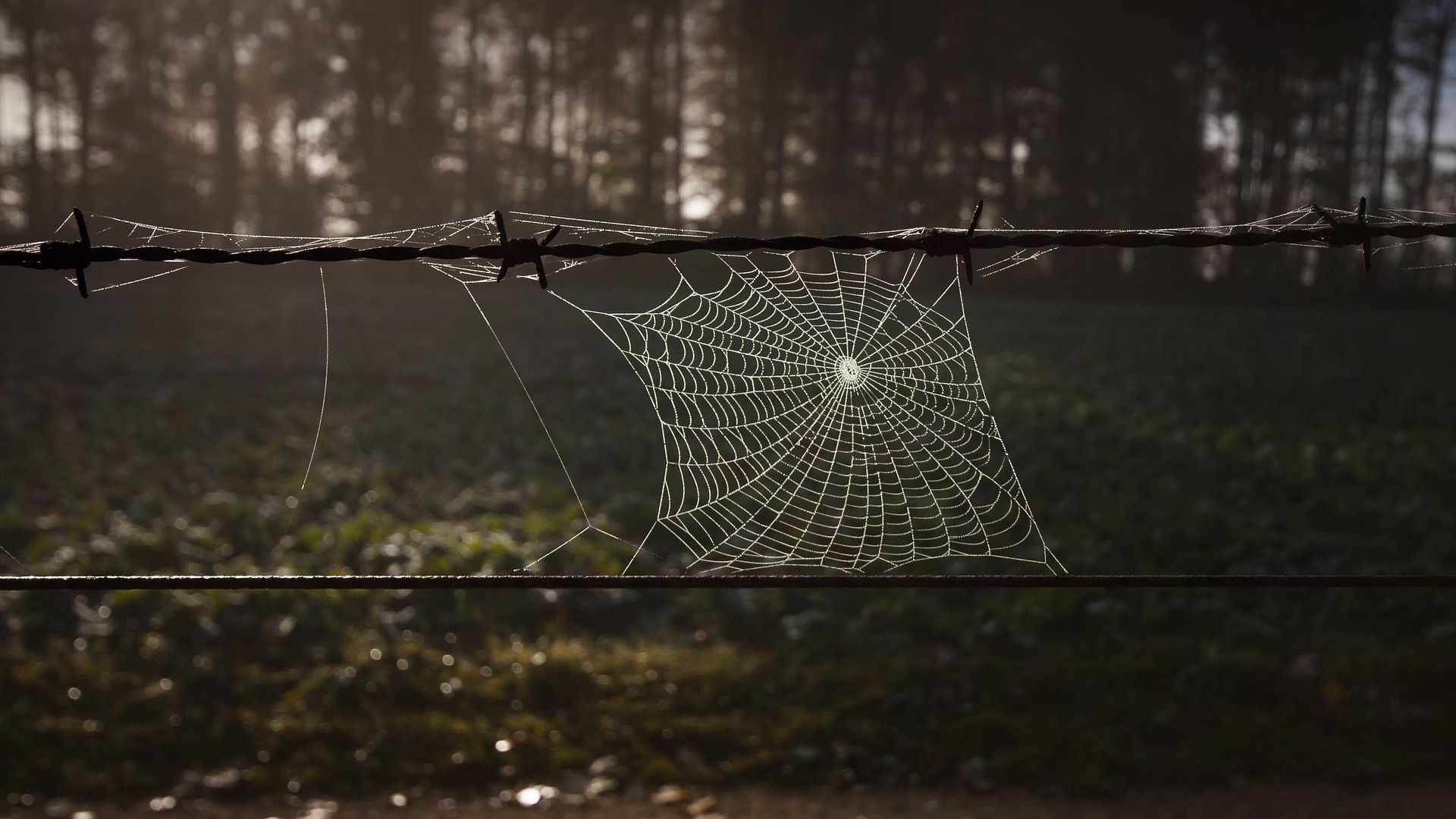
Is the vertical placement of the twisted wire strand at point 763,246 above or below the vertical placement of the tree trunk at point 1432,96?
below

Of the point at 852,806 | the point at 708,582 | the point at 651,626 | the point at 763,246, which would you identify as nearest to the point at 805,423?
the point at 852,806

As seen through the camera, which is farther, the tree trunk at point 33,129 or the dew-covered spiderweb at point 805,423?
the tree trunk at point 33,129

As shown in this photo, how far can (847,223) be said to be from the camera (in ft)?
82.6

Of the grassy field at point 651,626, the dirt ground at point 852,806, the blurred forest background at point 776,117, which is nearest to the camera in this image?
the dirt ground at point 852,806

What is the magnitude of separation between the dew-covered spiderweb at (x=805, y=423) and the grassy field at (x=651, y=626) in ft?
1.47

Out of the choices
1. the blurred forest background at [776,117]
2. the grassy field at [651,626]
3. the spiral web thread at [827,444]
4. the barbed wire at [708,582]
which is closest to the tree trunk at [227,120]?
the blurred forest background at [776,117]

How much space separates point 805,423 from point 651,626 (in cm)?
196

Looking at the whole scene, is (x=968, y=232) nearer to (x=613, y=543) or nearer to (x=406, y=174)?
(x=613, y=543)

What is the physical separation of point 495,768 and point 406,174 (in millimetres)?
26677

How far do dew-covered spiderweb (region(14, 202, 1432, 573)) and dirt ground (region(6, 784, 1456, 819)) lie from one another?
3.32ft

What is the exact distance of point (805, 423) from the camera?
4.32 meters

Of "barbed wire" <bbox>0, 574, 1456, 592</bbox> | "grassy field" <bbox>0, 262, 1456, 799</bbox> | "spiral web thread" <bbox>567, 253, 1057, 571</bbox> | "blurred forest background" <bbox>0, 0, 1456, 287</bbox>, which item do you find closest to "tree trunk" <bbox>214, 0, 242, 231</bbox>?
"blurred forest background" <bbox>0, 0, 1456, 287</bbox>

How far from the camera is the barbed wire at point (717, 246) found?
1.89 m

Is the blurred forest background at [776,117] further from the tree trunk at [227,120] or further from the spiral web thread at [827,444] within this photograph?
the spiral web thread at [827,444]
